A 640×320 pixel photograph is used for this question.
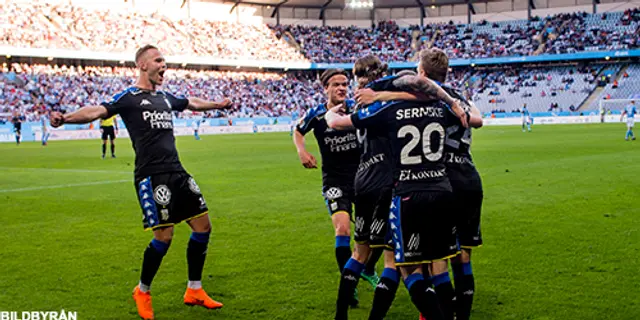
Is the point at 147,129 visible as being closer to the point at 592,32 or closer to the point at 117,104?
the point at 117,104

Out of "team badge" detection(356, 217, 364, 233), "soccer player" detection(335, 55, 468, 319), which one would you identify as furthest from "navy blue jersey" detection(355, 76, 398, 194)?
"team badge" detection(356, 217, 364, 233)

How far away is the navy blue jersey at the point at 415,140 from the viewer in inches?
187

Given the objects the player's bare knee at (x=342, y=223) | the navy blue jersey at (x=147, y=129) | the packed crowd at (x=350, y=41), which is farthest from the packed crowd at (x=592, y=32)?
the navy blue jersey at (x=147, y=129)

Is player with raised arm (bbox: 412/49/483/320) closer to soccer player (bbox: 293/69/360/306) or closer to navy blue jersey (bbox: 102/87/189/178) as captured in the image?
soccer player (bbox: 293/69/360/306)

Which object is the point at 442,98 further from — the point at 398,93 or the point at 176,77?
the point at 176,77

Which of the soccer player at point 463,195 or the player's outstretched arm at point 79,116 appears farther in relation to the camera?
the player's outstretched arm at point 79,116

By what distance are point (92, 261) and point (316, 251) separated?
269 cm

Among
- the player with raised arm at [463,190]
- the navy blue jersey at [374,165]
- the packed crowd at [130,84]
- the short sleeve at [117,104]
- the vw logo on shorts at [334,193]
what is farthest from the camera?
the packed crowd at [130,84]

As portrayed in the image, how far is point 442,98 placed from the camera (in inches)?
185

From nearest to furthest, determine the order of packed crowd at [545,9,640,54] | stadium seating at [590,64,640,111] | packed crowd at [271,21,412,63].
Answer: stadium seating at [590,64,640,111] → packed crowd at [545,9,640,54] → packed crowd at [271,21,412,63]

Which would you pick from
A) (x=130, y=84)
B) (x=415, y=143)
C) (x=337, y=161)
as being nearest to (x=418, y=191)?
(x=415, y=143)

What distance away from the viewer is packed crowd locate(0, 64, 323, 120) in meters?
53.5

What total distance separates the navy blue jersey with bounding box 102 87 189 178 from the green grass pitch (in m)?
1.31

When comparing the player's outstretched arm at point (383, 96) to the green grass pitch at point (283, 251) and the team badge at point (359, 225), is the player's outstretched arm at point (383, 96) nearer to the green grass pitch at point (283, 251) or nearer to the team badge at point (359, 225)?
the team badge at point (359, 225)
